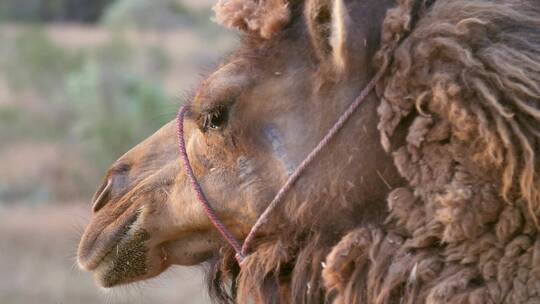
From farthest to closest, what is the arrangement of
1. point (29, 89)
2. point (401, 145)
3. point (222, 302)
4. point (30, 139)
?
1. point (29, 89)
2. point (30, 139)
3. point (222, 302)
4. point (401, 145)

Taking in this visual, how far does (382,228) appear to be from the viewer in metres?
3.33

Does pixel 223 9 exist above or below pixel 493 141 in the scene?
above

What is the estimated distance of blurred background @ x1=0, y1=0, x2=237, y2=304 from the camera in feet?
34.1

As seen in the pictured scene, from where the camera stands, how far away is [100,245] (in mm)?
4047

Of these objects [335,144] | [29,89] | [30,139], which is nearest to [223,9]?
[335,144]

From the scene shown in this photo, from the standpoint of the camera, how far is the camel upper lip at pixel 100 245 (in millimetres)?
3985

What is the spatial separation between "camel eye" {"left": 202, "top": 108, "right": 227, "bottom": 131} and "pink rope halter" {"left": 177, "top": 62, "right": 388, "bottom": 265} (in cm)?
21

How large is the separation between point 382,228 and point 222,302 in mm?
1036

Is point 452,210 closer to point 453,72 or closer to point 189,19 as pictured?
point 453,72

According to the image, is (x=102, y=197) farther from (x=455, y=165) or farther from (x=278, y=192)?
(x=455, y=165)

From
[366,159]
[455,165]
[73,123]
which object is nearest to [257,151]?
[366,159]

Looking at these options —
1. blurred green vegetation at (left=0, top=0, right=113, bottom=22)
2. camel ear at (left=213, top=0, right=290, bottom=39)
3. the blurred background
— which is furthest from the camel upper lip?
blurred green vegetation at (left=0, top=0, right=113, bottom=22)

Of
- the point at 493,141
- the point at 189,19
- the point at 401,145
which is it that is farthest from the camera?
the point at 189,19

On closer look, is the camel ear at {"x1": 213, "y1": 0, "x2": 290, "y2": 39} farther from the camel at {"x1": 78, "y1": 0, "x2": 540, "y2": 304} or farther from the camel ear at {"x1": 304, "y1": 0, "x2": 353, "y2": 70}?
the camel ear at {"x1": 304, "y1": 0, "x2": 353, "y2": 70}
